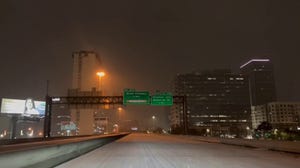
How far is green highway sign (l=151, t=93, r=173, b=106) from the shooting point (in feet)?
193

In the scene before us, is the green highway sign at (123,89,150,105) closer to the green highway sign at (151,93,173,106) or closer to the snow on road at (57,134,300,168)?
the green highway sign at (151,93,173,106)

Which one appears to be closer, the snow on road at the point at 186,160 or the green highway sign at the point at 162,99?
the snow on road at the point at 186,160

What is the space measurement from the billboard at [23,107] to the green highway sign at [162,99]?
1111 inches

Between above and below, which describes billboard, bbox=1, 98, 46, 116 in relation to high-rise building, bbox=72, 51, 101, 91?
below

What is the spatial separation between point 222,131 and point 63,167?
19355 centimetres

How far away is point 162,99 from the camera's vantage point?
59344 millimetres

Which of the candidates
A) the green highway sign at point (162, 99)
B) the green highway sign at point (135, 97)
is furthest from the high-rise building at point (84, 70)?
the green highway sign at point (135, 97)

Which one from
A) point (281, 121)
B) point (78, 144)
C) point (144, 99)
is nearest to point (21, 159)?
point (78, 144)

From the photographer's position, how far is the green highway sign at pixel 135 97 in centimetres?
5725

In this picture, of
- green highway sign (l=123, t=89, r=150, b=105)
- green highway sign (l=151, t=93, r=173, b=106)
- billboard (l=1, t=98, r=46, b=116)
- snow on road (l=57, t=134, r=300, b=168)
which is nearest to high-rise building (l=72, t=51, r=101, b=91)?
billboard (l=1, t=98, r=46, b=116)

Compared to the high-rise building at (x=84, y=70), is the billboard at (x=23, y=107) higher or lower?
lower

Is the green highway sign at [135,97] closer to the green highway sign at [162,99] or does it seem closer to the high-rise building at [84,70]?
the green highway sign at [162,99]

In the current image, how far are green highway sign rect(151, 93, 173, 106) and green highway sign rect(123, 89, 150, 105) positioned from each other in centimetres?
179

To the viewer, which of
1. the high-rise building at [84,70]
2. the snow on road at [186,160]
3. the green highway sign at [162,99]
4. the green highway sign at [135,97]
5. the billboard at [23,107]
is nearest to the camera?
the snow on road at [186,160]
